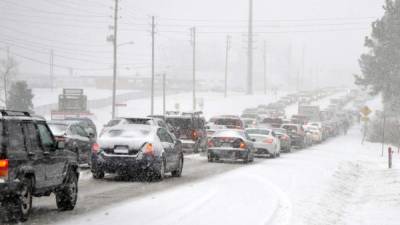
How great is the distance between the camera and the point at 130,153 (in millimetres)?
21062

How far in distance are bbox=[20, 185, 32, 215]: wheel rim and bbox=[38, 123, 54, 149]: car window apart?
1.17m

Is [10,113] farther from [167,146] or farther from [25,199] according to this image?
[167,146]

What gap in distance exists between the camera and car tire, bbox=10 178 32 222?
11852 millimetres

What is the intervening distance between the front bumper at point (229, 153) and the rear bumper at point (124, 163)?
11.0 m

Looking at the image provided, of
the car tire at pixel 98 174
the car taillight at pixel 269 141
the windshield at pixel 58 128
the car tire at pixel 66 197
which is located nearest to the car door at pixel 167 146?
the car tire at pixel 98 174

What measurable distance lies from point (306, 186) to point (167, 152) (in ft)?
12.3

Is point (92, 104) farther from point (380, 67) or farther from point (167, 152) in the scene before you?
point (167, 152)

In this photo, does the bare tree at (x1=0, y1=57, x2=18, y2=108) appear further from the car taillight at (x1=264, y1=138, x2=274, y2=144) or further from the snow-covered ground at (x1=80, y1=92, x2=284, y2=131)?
the car taillight at (x1=264, y1=138, x2=274, y2=144)

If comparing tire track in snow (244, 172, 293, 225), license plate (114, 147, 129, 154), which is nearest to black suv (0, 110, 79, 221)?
tire track in snow (244, 172, 293, 225)

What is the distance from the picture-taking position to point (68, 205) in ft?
46.4

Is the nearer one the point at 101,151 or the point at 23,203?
the point at 23,203

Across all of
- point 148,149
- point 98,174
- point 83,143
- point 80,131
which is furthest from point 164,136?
point 80,131

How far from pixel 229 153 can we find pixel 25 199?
66.6 feet

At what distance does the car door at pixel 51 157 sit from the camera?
1322cm
